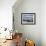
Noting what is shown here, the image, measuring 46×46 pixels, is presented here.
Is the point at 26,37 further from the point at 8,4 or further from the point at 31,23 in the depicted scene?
the point at 8,4

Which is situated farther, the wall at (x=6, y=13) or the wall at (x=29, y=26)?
the wall at (x=29, y=26)

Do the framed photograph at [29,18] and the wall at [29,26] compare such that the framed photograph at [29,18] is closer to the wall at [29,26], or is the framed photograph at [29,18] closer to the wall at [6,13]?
the wall at [29,26]

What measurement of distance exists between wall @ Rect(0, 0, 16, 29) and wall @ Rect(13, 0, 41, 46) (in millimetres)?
1175

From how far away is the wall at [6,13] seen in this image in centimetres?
451

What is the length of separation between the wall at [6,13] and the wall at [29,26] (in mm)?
1175

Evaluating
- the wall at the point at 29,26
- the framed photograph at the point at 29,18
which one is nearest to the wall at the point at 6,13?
the wall at the point at 29,26

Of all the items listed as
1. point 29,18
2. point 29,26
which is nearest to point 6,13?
point 29,18

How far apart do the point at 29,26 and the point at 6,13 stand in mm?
1644

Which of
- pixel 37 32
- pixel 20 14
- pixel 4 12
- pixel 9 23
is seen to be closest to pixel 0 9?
pixel 4 12

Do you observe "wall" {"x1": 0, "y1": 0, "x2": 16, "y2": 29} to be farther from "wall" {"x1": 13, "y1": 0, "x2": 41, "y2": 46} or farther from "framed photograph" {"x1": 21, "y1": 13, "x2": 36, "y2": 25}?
"framed photograph" {"x1": 21, "y1": 13, "x2": 36, "y2": 25}

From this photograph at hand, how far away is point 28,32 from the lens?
578cm

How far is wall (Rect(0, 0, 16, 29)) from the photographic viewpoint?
451 cm

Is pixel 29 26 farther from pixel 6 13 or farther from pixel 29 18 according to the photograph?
pixel 6 13

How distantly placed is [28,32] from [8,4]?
1.94 m
